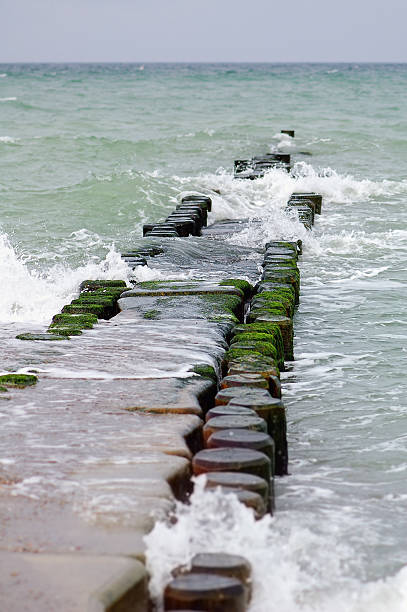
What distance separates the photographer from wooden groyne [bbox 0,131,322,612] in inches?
113

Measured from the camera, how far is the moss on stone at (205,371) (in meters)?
5.04

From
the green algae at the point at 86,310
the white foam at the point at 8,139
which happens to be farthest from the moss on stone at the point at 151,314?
the white foam at the point at 8,139

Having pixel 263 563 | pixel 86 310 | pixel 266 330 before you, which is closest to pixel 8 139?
pixel 86 310

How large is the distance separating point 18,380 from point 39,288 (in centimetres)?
343

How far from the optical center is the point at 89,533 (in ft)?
10.3

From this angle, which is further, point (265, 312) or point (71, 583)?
point (265, 312)

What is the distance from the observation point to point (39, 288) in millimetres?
8195

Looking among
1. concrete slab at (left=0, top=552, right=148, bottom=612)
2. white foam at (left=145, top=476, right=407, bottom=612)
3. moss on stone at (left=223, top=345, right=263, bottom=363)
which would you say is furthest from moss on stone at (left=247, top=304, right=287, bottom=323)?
concrete slab at (left=0, top=552, right=148, bottom=612)

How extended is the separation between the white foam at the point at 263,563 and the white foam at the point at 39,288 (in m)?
4.15

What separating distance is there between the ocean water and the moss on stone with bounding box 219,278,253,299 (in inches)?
20.7

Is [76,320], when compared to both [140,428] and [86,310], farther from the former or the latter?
[140,428]

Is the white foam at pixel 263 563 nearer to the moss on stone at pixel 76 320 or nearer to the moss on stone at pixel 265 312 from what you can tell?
the moss on stone at pixel 265 312

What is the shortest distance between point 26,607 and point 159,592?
498 mm

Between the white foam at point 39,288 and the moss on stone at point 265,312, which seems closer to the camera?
the moss on stone at point 265,312
